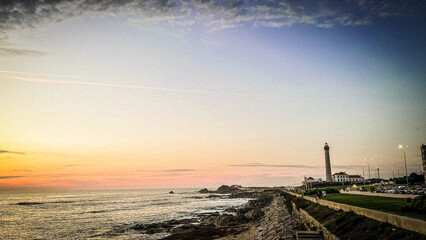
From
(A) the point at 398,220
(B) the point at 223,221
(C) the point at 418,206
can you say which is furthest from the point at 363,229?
(B) the point at 223,221

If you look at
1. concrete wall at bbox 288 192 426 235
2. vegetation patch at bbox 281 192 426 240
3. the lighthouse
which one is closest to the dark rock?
vegetation patch at bbox 281 192 426 240

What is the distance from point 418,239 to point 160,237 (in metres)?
26.5

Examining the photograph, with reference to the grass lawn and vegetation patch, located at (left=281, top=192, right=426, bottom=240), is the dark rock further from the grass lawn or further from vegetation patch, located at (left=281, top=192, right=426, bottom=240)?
vegetation patch, located at (left=281, top=192, right=426, bottom=240)

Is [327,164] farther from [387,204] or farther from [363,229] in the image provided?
[363,229]

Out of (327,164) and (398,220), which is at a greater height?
(398,220)

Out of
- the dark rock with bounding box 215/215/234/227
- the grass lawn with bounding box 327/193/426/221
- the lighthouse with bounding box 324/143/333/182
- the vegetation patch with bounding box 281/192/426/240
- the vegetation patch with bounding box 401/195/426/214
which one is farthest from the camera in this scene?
the lighthouse with bounding box 324/143/333/182

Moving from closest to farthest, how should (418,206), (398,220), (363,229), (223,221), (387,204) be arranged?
(398,220), (363,229), (418,206), (387,204), (223,221)

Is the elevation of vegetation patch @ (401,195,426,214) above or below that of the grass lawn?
above

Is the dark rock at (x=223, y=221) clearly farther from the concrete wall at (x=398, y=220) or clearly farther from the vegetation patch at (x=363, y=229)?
the concrete wall at (x=398, y=220)

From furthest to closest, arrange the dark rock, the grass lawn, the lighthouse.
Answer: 1. the lighthouse
2. the dark rock
3. the grass lawn

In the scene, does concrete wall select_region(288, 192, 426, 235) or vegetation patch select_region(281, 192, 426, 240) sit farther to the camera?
vegetation patch select_region(281, 192, 426, 240)

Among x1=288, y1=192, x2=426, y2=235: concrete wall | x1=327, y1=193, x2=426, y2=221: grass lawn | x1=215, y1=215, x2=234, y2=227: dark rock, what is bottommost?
x1=215, y1=215, x2=234, y2=227: dark rock

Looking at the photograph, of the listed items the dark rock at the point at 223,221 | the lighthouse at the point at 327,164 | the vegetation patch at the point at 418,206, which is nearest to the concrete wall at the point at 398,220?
the vegetation patch at the point at 418,206

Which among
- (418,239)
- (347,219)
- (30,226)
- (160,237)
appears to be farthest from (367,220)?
(30,226)
